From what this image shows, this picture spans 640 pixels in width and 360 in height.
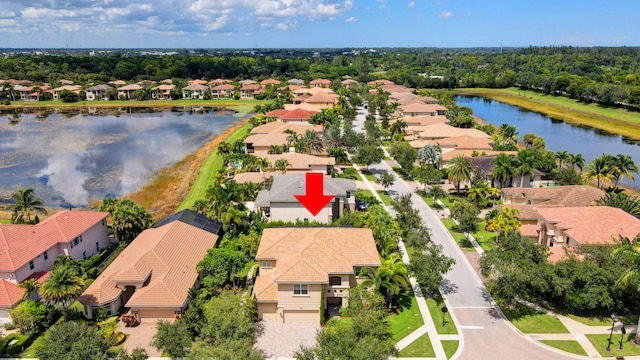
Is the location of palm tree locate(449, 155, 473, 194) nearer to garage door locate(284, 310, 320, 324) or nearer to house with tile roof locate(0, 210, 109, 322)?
garage door locate(284, 310, 320, 324)

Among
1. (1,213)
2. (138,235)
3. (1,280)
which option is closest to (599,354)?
(138,235)

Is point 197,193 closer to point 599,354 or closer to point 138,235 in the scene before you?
point 138,235

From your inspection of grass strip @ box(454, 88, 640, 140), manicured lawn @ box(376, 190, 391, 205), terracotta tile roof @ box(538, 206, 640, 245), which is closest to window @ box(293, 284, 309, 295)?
terracotta tile roof @ box(538, 206, 640, 245)

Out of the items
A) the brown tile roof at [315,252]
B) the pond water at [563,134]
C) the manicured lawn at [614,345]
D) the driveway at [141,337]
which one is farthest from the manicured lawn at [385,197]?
the pond water at [563,134]

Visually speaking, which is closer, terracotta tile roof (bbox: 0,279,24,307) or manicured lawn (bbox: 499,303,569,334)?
manicured lawn (bbox: 499,303,569,334)

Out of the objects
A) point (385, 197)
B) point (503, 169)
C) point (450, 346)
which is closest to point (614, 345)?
point (450, 346)
